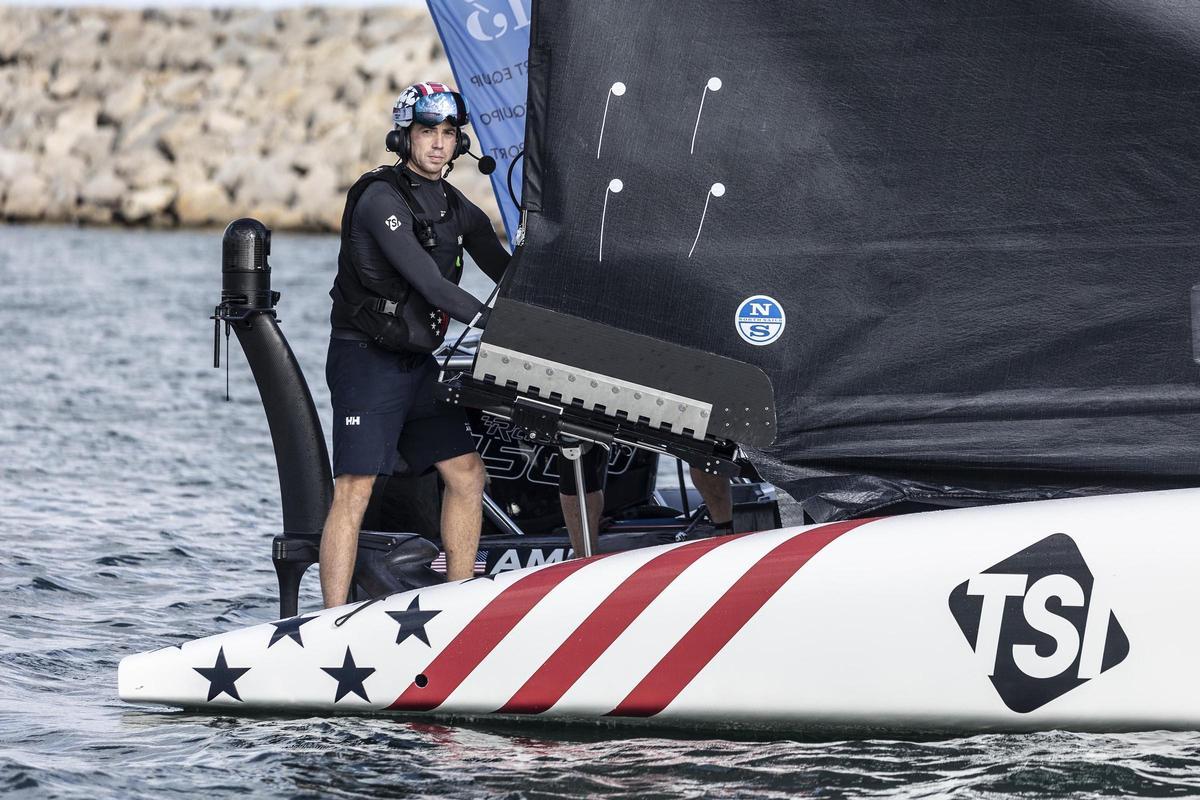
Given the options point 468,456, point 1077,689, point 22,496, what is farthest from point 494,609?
point 22,496

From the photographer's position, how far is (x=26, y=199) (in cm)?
3500

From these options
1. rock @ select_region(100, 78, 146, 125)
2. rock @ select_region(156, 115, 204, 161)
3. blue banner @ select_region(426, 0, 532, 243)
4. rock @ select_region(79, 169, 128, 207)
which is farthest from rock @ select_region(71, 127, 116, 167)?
blue banner @ select_region(426, 0, 532, 243)

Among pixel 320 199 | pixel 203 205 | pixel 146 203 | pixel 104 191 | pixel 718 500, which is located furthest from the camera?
pixel 104 191

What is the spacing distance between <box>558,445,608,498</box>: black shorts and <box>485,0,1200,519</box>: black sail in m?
1.15

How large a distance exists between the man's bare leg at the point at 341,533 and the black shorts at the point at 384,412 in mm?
58

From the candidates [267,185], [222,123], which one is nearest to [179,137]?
[222,123]

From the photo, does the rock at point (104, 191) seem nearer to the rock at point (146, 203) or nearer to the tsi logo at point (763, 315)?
the rock at point (146, 203)

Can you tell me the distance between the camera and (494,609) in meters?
4.55

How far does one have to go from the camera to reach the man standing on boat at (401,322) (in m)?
4.81

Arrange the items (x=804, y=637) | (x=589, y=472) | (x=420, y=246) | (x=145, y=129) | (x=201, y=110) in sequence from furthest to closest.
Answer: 1. (x=201, y=110)
2. (x=145, y=129)
3. (x=589, y=472)
4. (x=420, y=246)
5. (x=804, y=637)

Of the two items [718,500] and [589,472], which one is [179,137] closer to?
[589,472]

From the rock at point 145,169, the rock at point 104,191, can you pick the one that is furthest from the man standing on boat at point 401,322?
the rock at point 104,191

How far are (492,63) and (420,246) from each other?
1.94 meters

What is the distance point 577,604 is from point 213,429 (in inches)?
268
